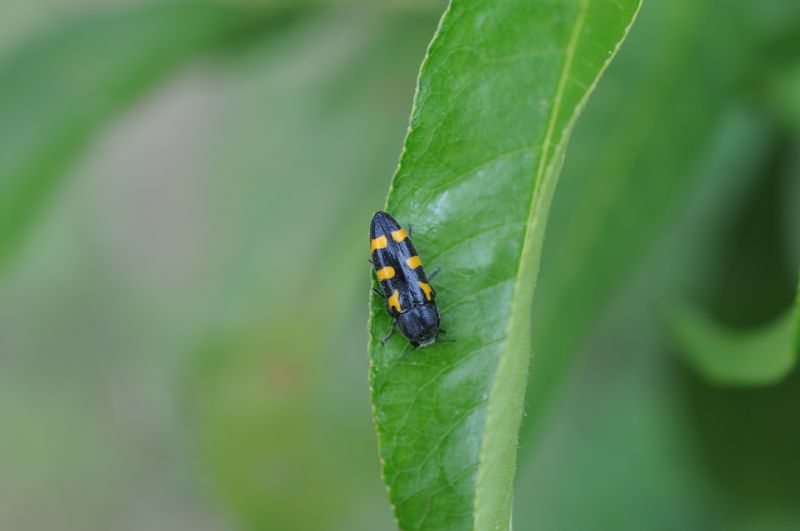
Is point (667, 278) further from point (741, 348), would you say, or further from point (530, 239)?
point (530, 239)

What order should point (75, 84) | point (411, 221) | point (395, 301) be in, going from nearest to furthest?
point (411, 221), point (395, 301), point (75, 84)

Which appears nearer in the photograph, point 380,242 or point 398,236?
point 398,236

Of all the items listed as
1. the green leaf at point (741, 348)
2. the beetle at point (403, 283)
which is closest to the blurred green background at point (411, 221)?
the green leaf at point (741, 348)

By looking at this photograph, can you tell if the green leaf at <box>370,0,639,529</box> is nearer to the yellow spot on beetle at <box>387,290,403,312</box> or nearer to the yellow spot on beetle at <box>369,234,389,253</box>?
the yellow spot on beetle at <box>387,290,403,312</box>

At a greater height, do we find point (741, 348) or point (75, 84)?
point (75, 84)

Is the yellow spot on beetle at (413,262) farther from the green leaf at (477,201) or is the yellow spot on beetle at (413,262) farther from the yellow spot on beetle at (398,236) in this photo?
the green leaf at (477,201)

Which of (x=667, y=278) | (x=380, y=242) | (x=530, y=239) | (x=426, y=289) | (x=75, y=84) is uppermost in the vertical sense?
(x=75, y=84)

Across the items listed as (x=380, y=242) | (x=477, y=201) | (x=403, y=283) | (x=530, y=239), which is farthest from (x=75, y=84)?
(x=530, y=239)

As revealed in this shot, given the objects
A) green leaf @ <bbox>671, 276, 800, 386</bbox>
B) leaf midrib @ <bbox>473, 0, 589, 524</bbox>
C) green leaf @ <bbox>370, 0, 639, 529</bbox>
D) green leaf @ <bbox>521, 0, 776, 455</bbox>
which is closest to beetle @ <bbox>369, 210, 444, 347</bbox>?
green leaf @ <bbox>370, 0, 639, 529</bbox>
